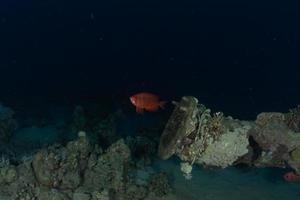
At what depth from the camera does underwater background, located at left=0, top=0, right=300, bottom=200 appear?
1412 centimetres

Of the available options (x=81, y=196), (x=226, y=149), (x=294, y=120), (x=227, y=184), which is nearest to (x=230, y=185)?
(x=227, y=184)

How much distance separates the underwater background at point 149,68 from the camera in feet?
46.3

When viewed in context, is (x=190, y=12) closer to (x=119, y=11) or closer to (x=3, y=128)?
(x=119, y=11)

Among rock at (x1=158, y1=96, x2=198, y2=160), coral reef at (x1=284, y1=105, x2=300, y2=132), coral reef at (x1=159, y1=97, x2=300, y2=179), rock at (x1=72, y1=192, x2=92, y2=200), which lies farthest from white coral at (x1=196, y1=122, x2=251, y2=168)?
→ rock at (x1=72, y1=192, x2=92, y2=200)

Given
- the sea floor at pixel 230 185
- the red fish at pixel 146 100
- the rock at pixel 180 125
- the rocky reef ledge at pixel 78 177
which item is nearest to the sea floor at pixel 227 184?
the sea floor at pixel 230 185

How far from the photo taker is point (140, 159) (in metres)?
12.6

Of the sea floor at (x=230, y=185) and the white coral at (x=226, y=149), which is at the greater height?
the white coral at (x=226, y=149)

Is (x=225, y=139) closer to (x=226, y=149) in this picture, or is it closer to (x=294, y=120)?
(x=226, y=149)

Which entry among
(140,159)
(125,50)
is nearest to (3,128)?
(140,159)

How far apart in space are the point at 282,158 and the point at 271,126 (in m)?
0.57

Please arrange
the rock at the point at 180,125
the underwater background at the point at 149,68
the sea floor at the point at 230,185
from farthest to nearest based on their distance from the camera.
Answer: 1. the underwater background at the point at 149,68
2. the sea floor at the point at 230,185
3. the rock at the point at 180,125

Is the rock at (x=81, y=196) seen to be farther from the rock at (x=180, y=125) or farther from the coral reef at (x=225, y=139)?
the rock at (x=180, y=125)

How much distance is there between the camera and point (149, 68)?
2936 centimetres

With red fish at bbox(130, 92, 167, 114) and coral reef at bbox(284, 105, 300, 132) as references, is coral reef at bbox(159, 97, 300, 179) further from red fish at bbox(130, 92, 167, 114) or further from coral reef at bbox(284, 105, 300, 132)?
red fish at bbox(130, 92, 167, 114)
